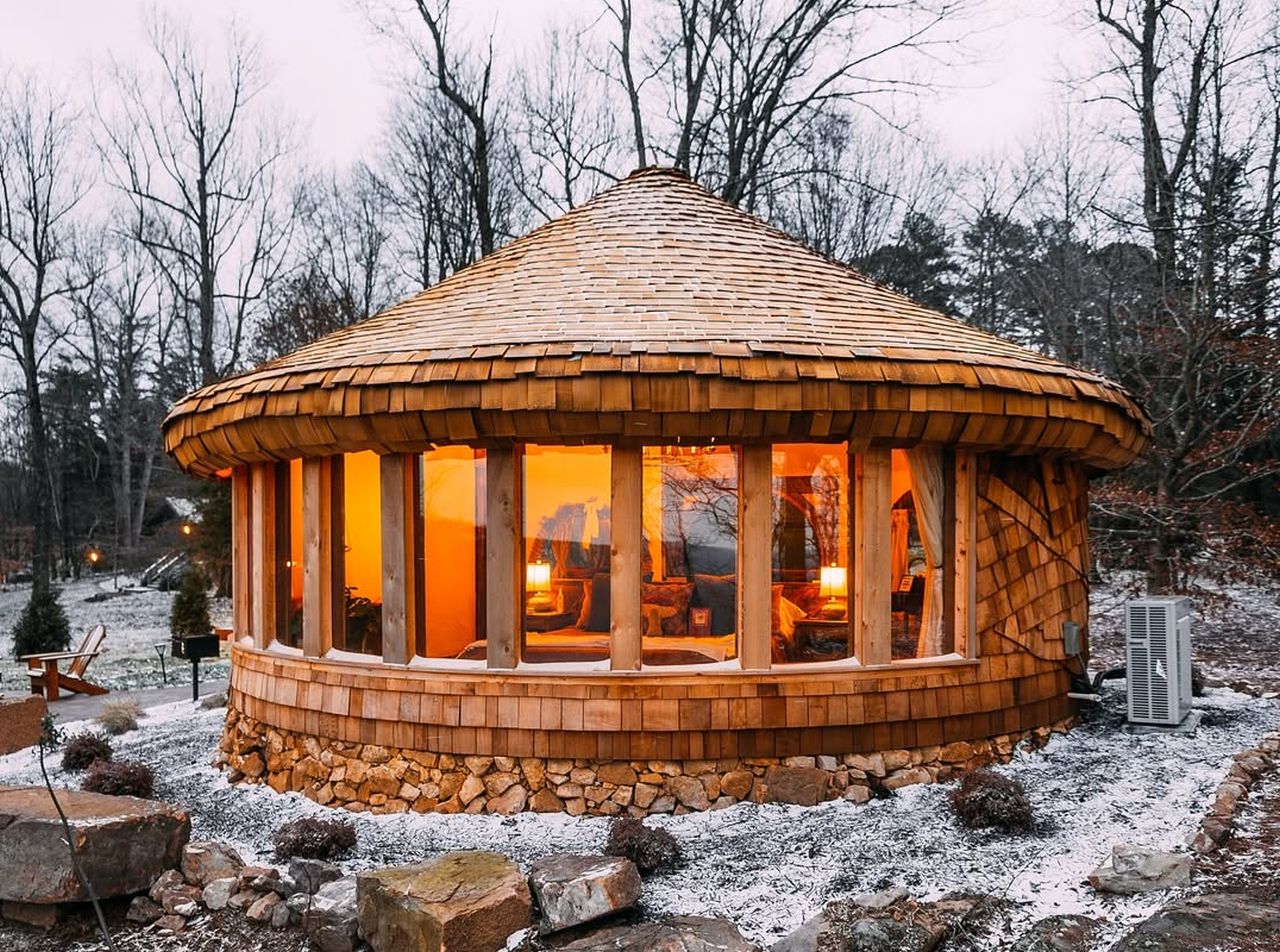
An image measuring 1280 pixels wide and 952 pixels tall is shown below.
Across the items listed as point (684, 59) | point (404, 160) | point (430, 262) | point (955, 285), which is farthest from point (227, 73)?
point (955, 285)

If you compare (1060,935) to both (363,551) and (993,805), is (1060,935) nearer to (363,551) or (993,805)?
(993,805)

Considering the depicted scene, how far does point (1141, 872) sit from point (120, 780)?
19.7 ft

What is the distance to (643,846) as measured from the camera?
4496mm

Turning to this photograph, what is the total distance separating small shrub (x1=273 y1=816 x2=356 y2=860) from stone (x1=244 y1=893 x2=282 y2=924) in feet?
1.28

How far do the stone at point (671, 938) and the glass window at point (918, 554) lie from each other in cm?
251

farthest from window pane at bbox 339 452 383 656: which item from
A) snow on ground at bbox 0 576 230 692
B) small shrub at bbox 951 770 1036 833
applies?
snow on ground at bbox 0 576 230 692

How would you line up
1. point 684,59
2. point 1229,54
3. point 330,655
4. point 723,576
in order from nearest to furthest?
point 723,576 < point 330,655 < point 1229,54 < point 684,59

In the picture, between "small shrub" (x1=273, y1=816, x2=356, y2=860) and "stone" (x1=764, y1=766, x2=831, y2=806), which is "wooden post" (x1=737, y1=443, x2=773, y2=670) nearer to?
"stone" (x1=764, y1=766, x2=831, y2=806)

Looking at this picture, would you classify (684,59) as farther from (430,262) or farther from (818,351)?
(818,351)

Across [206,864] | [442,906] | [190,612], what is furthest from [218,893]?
[190,612]

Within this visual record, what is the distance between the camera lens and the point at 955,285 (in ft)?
74.4

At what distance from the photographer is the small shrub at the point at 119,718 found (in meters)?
8.30

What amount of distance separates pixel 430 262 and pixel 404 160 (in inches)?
94.9

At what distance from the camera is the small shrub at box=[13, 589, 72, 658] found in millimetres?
14812
